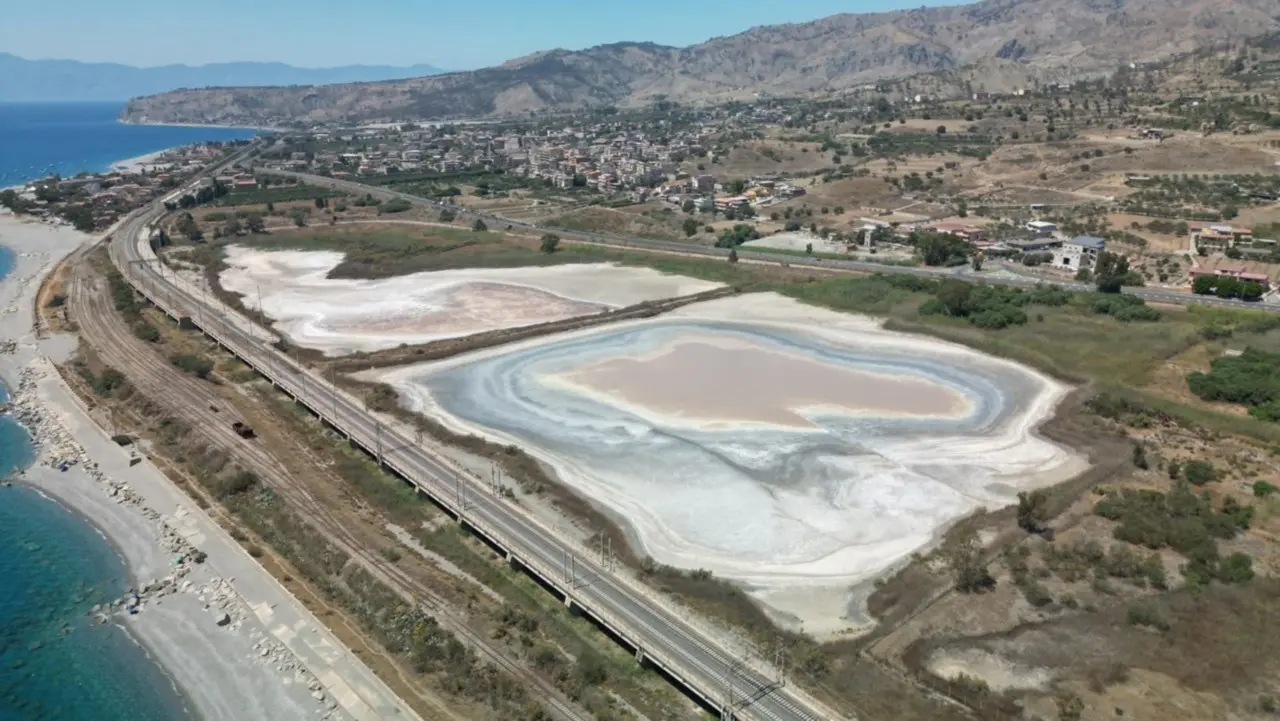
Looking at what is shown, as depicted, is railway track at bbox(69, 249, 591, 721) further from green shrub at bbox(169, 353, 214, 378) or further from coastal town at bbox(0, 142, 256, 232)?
coastal town at bbox(0, 142, 256, 232)

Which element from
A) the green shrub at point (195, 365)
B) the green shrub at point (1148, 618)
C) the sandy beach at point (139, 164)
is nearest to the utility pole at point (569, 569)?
the green shrub at point (1148, 618)

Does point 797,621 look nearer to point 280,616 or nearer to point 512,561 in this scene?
point 512,561

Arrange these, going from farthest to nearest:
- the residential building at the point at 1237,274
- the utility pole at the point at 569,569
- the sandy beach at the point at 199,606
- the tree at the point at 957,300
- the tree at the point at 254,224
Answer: the tree at the point at 254,224 → the residential building at the point at 1237,274 → the tree at the point at 957,300 → the utility pole at the point at 569,569 → the sandy beach at the point at 199,606

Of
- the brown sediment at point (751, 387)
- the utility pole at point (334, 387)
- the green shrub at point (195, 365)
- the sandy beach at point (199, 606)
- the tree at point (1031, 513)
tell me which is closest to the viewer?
the sandy beach at point (199, 606)

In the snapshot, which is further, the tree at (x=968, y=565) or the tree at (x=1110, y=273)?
the tree at (x=1110, y=273)

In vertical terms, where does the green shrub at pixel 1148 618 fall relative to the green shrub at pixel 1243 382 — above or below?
below

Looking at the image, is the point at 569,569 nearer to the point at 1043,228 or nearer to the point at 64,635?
the point at 64,635

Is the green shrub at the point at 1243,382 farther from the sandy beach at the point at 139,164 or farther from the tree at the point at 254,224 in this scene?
the sandy beach at the point at 139,164

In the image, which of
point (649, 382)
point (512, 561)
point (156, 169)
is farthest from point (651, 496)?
point (156, 169)
